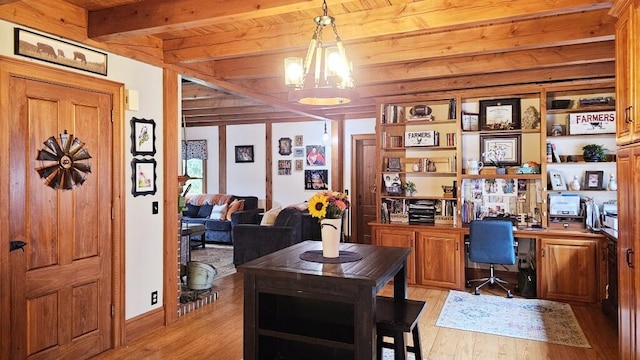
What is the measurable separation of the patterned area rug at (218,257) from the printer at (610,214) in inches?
177

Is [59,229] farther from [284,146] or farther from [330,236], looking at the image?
[284,146]

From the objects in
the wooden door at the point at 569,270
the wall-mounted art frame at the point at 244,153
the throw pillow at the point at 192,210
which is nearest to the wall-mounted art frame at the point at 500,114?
the wooden door at the point at 569,270

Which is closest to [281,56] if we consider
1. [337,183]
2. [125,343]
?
[125,343]

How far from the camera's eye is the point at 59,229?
2971 millimetres

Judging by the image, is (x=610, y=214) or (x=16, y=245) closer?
(x=16, y=245)

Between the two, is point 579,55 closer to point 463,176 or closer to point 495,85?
point 495,85

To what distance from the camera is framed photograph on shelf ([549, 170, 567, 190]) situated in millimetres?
4871

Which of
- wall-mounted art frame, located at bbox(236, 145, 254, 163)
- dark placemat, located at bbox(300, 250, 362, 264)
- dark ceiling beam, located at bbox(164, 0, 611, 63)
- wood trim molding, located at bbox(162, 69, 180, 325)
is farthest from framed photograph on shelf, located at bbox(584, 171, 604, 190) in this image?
wall-mounted art frame, located at bbox(236, 145, 254, 163)

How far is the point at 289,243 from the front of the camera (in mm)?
5648

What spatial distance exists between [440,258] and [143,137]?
3.45 meters

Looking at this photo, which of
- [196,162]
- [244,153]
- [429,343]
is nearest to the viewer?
[429,343]

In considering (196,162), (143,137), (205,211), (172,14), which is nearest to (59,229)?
(143,137)

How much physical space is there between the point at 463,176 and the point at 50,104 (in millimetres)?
4224

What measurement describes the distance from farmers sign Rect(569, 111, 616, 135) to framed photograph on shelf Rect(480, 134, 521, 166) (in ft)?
1.89
